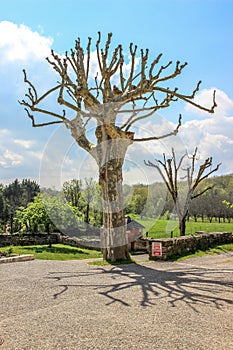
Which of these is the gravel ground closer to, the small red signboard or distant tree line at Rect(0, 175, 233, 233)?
the small red signboard

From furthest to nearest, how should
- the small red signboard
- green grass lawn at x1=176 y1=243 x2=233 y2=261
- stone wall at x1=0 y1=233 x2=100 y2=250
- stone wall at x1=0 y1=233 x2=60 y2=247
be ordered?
stone wall at x1=0 y1=233 x2=60 y2=247 < stone wall at x1=0 y1=233 x2=100 y2=250 < green grass lawn at x1=176 y1=243 x2=233 y2=261 < the small red signboard

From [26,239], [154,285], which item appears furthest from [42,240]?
[154,285]

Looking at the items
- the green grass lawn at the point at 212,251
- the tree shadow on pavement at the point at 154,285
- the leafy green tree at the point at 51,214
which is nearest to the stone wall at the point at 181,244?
the green grass lawn at the point at 212,251

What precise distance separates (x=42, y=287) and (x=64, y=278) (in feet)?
5.11

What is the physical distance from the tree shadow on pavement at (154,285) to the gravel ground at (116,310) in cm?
2

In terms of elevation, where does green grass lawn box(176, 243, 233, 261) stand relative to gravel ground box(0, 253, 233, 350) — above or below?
above

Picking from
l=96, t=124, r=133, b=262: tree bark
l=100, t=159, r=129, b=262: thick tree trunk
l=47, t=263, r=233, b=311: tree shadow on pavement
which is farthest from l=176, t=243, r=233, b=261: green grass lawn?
l=47, t=263, r=233, b=311: tree shadow on pavement

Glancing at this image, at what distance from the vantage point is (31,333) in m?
5.65

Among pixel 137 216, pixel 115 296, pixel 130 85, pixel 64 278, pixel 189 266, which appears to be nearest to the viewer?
pixel 115 296

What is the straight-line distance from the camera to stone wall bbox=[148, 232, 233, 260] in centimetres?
1525

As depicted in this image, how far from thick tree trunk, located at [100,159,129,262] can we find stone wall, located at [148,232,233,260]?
130 cm

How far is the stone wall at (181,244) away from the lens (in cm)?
1525

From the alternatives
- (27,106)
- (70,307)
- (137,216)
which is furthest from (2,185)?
(70,307)

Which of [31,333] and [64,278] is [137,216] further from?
[31,333]
